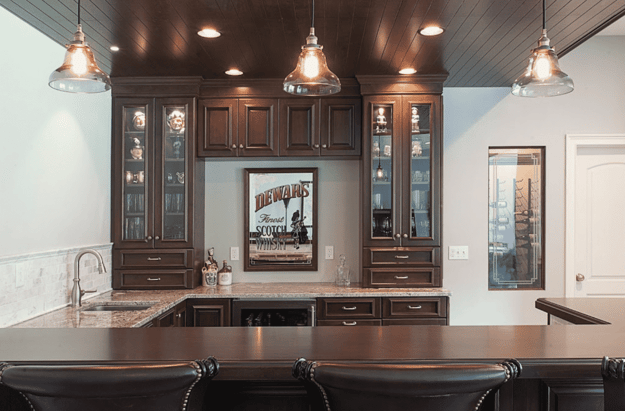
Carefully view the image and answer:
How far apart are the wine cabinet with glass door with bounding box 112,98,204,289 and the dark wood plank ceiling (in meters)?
0.34

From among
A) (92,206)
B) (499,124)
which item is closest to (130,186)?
(92,206)

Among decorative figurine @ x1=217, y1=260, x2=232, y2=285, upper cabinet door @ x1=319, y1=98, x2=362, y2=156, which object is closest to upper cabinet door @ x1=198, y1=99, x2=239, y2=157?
upper cabinet door @ x1=319, y1=98, x2=362, y2=156

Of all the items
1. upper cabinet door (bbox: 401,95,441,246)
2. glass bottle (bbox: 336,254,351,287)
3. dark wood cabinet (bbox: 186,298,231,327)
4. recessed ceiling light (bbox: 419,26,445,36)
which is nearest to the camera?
recessed ceiling light (bbox: 419,26,445,36)

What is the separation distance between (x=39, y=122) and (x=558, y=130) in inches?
152

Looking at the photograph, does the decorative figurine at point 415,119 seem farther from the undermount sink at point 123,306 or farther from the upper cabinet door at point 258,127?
the undermount sink at point 123,306

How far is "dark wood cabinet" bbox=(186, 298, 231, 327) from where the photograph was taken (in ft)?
12.0

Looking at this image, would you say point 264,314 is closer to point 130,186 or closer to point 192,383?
point 130,186

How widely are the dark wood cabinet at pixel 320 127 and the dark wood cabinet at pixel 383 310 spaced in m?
1.16

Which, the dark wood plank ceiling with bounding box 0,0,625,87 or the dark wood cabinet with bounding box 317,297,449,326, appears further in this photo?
the dark wood cabinet with bounding box 317,297,449,326

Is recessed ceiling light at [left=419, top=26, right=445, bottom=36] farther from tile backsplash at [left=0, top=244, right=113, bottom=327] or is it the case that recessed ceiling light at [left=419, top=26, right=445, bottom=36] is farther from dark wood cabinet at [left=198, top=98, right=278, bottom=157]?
tile backsplash at [left=0, top=244, right=113, bottom=327]

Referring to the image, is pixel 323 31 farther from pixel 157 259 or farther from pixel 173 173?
pixel 157 259

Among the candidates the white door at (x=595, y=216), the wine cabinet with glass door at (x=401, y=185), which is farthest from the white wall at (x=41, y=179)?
the white door at (x=595, y=216)

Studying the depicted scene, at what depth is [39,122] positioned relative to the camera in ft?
9.46

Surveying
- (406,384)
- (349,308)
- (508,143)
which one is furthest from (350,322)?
A: (406,384)
